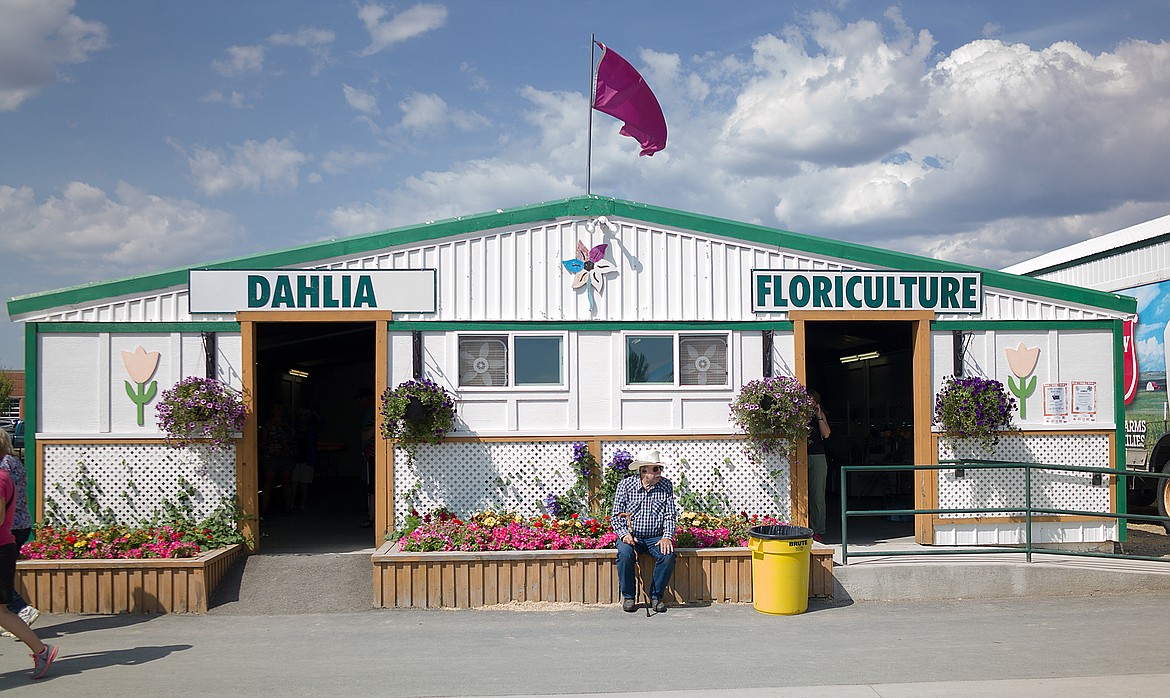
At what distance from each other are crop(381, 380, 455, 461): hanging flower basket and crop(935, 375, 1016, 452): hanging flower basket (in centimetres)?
577

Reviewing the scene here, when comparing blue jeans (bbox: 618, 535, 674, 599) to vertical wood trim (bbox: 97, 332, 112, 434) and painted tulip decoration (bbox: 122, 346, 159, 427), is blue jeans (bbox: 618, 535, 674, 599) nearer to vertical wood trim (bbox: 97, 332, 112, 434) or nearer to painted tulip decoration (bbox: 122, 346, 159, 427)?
painted tulip decoration (bbox: 122, 346, 159, 427)

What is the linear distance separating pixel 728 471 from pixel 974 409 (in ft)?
9.61

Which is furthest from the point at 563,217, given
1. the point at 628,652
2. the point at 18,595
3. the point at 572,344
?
the point at 18,595

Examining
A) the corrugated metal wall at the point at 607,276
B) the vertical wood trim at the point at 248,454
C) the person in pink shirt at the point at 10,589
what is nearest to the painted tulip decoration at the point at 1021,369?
the corrugated metal wall at the point at 607,276

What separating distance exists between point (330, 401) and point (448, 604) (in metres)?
13.1

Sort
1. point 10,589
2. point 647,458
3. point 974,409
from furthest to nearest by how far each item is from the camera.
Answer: point 974,409 < point 647,458 < point 10,589

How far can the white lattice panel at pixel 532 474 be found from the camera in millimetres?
10664

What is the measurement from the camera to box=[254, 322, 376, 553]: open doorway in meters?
12.8

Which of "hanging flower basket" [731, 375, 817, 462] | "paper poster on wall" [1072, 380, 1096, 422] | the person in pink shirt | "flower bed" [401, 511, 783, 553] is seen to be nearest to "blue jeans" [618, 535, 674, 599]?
"flower bed" [401, 511, 783, 553]

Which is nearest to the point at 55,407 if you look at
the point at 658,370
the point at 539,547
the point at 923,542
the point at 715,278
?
the point at 539,547

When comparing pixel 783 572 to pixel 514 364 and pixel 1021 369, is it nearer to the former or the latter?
pixel 514 364

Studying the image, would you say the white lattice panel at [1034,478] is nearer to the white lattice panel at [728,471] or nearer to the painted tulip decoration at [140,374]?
the white lattice panel at [728,471]

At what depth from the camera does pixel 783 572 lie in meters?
8.90

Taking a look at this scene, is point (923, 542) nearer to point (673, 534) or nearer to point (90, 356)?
point (673, 534)
